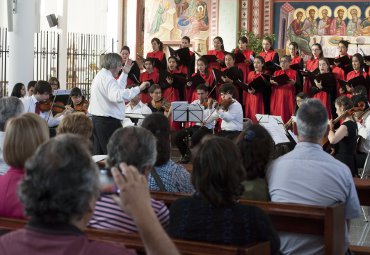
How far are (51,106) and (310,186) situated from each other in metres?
6.39

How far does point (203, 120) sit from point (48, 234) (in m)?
8.93

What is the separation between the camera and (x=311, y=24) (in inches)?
665

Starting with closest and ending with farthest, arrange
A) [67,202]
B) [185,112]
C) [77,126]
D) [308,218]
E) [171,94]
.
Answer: [67,202] → [308,218] → [77,126] → [185,112] → [171,94]

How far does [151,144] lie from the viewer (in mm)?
2922

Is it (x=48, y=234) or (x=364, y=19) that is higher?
(x=364, y=19)

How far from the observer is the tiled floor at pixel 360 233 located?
6.28 m

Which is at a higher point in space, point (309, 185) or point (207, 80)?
point (207, 80)

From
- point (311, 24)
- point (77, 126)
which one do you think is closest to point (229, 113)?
point (77, 126)

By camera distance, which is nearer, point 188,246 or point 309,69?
point 188,246

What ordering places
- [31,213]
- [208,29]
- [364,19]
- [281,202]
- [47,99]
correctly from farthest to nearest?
[208,29]
[364,19]
[47,99]
[281,202]
[31,213]

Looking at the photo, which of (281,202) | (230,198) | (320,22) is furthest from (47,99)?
(320,22)

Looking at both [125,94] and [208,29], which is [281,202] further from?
[208,29]

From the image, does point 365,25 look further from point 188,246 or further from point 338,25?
point 188,246

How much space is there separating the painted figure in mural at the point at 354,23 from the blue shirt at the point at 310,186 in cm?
1309
